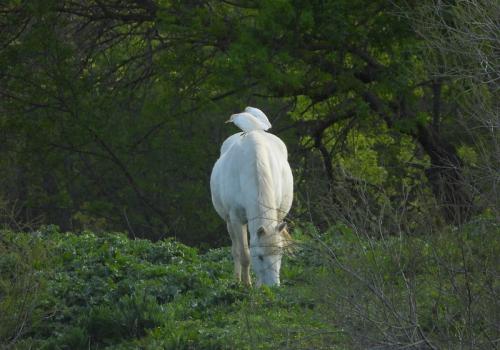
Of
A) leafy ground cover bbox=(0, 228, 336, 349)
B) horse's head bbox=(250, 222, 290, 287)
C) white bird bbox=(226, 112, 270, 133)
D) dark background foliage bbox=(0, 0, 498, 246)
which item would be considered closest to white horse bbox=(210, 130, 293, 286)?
horse's head bbox=(250, 222, 290, 287)

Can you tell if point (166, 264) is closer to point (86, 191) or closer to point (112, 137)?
point (112, 137)

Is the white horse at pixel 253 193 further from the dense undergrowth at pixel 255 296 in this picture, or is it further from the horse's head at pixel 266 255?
the dense undergrowth at pixel 255 296

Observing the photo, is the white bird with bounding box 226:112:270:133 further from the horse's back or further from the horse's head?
the horse's head

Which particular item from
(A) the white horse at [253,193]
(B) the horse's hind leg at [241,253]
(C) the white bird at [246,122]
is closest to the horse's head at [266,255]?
(A) the white horse at [253,193]

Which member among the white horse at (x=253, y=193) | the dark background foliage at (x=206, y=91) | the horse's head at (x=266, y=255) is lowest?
the horse's head at (x=266, y=255)

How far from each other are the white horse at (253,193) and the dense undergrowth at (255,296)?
346mm

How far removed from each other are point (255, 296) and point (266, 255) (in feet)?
3.06

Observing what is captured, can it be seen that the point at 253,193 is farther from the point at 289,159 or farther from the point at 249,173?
the point at 289,159

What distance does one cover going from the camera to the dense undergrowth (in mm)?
6113

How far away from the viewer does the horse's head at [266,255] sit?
9.84 metres

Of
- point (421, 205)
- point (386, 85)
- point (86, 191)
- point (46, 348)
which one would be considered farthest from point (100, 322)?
point (86, 191)

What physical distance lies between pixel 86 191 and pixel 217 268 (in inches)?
643

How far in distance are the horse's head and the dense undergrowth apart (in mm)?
225

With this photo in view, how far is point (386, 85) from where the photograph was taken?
15.8 m
